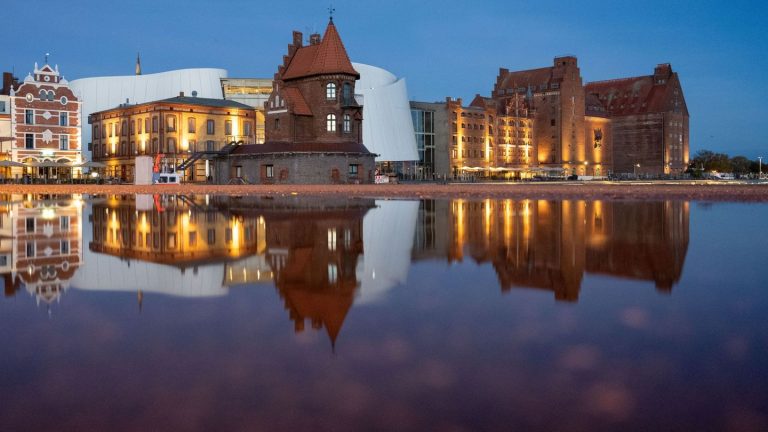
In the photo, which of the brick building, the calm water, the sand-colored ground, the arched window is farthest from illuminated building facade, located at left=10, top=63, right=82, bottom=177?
the brick building

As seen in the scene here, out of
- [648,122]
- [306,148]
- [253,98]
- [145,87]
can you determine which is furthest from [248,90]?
[648,122]

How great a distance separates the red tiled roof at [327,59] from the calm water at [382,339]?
184 ft

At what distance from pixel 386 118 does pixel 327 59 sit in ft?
106

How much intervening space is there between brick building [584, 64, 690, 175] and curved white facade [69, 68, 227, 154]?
75460 mm

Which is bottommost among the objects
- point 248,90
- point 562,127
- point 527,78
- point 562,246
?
point 562,246

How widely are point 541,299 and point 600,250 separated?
4.78 meters

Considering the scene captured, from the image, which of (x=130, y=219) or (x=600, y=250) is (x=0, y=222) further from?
(x=600, y=250)

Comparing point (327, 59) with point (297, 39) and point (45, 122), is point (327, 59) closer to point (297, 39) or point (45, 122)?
point (297, 39)

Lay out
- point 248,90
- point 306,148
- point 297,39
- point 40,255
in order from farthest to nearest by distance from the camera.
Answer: point 248,90 → point 297,39 → point 306,148 → point 40,255

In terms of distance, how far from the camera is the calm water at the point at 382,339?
4.03 meters

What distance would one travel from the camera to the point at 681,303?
7141 millimetres

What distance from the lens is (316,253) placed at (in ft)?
37.0

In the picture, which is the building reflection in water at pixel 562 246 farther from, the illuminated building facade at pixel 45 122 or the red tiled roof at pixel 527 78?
the red tiled roof at pixel 527 78

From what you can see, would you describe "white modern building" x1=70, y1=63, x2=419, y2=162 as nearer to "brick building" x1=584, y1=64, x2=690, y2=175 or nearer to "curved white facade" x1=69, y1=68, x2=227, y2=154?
"curved white facade" x1=69, y1=68, x2=227, y2=154
